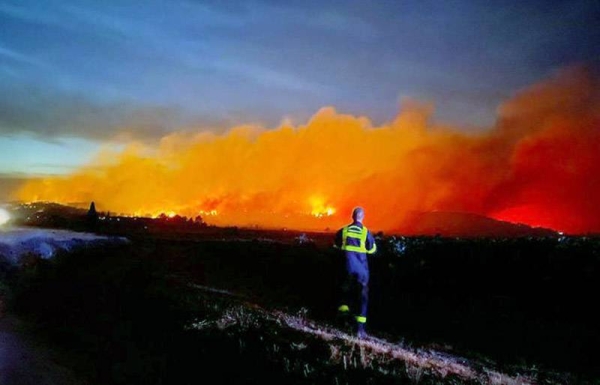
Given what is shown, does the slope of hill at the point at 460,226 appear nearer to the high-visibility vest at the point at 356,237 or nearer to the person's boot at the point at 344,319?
the person's boot at the point at 344,319

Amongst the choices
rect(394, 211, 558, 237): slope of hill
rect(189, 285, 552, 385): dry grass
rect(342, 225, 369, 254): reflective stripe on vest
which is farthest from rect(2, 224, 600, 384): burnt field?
rect(394, 211, 558, 237): slope of hill

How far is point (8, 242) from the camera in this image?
19.1m

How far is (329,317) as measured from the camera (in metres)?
12.0

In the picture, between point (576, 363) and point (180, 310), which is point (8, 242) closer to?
point (180, 310)

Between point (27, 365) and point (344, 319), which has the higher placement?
point (344, 319)

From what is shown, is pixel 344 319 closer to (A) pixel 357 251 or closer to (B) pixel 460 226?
(A) pixel 357 251

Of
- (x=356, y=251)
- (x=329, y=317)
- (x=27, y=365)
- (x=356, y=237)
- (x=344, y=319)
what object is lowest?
(x=27, y=365)

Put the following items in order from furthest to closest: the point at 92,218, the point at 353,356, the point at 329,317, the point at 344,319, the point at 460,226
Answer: the point at 460,226, the point at 92,218, the point at 329,317, the point at 344,319, the point at 353,356

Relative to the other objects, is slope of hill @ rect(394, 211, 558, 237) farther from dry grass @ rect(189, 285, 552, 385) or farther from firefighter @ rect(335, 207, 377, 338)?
dry grass @ rect(189, 285, 552, 385)

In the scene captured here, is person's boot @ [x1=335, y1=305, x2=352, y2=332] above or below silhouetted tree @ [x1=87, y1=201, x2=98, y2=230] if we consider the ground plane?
below

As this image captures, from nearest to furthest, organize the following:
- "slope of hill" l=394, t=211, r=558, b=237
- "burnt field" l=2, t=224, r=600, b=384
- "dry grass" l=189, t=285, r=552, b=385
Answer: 1. "dry grass" l=189, t=285, r=552, b=385
2. "burnt field" l=2, t=224, r=600, b=384
3. "slope of hill" l=394, t=211, r=558, b=237

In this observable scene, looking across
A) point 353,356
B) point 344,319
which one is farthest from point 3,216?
point 353,356

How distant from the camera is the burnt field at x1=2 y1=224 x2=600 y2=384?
7.36m

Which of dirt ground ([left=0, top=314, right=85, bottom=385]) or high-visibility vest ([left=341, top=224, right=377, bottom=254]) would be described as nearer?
dirt ground ([left=0, top=314, right=85, bottom=385])
